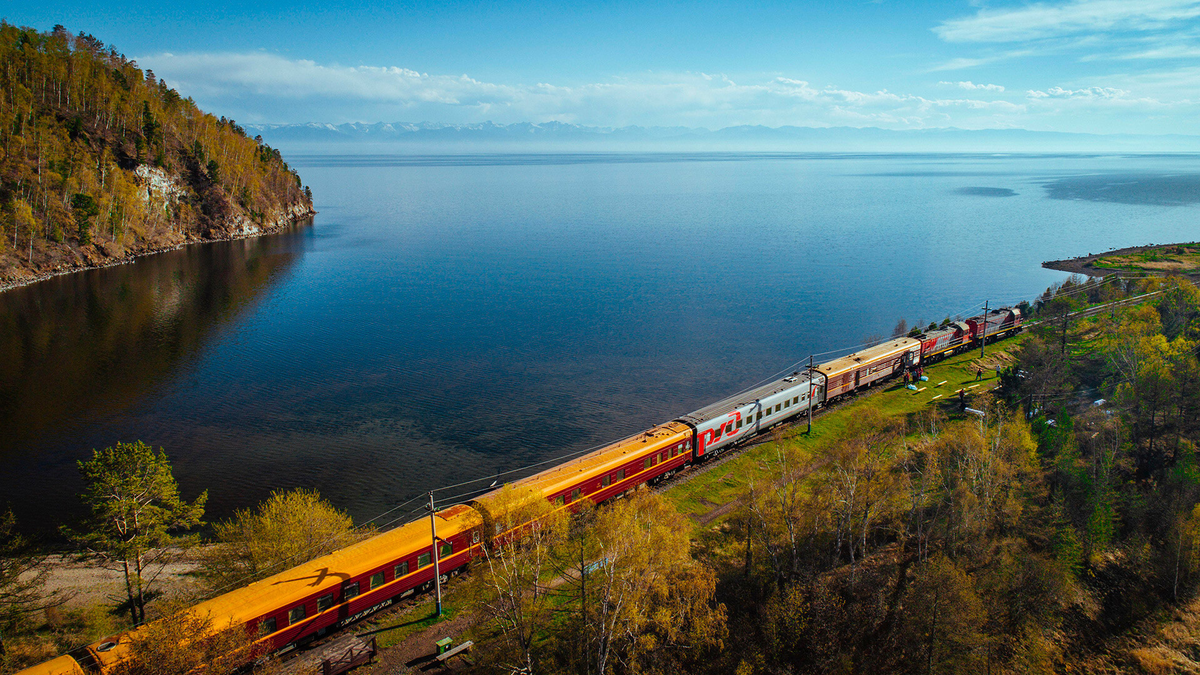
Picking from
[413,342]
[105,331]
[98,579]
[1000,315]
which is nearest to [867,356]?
[1000,315]

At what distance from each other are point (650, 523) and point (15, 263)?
124 meters

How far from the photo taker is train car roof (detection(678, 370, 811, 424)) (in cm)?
4766

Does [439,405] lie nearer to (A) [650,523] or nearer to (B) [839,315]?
(A) [650,523]

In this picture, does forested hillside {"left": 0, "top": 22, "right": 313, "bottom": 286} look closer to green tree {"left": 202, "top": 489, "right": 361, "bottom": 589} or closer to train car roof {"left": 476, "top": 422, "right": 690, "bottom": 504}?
green tree {"left": 202, "top": 489, "right": 361, "bottom": 589}

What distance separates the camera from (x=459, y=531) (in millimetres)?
32656

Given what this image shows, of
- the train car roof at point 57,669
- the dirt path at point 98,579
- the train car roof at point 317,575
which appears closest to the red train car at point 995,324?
the train car roof at point 317,575

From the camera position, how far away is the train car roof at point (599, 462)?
37219 mm

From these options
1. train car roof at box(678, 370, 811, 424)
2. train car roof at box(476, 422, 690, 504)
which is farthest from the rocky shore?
train car roof at box(476, 422, 690, 504)

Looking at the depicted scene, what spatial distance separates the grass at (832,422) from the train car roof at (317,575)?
15.5 m

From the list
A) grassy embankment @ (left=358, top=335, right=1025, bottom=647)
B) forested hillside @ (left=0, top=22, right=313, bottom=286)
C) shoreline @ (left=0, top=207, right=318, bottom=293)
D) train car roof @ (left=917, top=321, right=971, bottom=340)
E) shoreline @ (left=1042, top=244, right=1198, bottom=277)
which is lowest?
grassy embankment @ (left=358, top=335, right=1025, bottom=647)

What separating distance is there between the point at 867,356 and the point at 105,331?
9136cm

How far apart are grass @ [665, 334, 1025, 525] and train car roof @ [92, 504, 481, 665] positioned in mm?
15541

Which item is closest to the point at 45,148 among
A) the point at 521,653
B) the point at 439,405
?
the point at 439,405

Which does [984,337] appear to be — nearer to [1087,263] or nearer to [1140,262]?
[1140,262]
